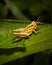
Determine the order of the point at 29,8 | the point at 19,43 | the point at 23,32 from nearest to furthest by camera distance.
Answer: the point at 19,43, the point at 23,32, the point at 29,8

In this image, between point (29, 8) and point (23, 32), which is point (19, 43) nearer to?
point (23, 32)

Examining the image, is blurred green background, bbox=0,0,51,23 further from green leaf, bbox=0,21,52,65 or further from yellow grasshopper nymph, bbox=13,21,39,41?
green leaf, bbox=0,21,52,65

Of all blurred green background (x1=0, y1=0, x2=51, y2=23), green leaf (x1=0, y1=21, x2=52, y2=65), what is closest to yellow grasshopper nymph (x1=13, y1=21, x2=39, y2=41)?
green leaf (x1=0, y1=21, x2=52, y2=65)

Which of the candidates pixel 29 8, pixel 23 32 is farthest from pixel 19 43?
pixel 29 8

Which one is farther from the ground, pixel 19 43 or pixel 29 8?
pixel 29 8

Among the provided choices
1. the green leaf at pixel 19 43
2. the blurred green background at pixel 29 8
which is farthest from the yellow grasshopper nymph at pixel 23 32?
the blurred green background at pixel 29 8

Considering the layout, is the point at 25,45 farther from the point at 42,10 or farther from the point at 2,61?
the point at 42,10

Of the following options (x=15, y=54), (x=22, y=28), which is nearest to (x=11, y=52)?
(x=15, y=54)

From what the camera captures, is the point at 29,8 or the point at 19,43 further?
the point at 29,8

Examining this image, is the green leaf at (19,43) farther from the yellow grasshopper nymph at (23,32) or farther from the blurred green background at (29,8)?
the blurred green background at (29,8)
